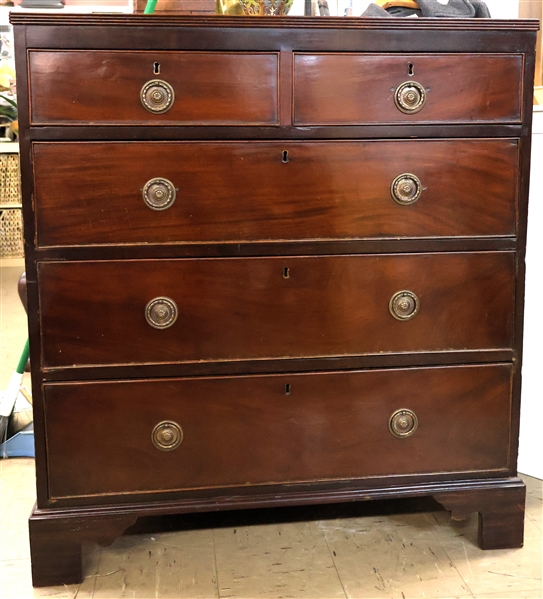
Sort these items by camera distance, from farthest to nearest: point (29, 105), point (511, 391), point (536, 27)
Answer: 1. point (511, 391)
2. point (536, 27)
3. point (29, 105)

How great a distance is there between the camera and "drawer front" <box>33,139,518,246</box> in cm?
139

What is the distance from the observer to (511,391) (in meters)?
1.59

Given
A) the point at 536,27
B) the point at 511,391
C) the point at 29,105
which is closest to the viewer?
the point at 29,105

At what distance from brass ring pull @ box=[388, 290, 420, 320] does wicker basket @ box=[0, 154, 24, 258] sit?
12.3ft

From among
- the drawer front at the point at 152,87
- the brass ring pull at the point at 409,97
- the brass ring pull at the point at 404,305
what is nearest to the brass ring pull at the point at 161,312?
the drawer front at the point at 152,87

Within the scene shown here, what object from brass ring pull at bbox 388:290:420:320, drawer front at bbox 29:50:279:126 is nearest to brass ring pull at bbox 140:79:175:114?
drawer front at bbox 29:50:279:126

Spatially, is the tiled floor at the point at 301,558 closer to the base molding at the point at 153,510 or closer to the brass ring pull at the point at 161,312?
the base molding at the point at 153,510

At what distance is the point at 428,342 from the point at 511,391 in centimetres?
22

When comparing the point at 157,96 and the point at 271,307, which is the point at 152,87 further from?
the point at 271,307

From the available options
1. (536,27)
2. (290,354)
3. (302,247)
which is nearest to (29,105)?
(302,247)

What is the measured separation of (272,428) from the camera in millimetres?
1532

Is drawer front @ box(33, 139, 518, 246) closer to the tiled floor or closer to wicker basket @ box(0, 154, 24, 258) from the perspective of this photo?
the tiled floor

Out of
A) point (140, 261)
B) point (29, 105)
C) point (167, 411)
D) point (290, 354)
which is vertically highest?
point (29, 105)

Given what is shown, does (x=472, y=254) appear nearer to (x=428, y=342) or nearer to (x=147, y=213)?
(x=428, y=342)
